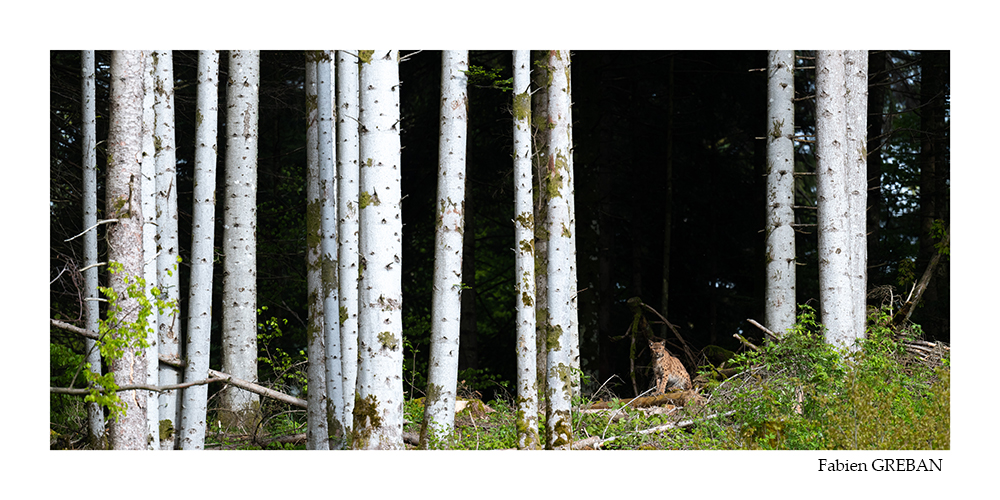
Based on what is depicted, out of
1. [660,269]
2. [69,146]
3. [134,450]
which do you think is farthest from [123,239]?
[660,269]

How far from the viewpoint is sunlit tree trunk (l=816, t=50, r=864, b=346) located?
6.45 m

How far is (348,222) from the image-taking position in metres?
6.04

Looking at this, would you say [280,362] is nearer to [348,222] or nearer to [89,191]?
[89,191]

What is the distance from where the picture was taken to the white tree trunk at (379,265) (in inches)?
175

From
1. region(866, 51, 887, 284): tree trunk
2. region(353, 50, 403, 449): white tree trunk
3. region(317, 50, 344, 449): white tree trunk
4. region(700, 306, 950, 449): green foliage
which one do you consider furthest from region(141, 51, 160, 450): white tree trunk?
region(866, 51, 887, 284): tree trunk

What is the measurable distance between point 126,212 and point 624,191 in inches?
428

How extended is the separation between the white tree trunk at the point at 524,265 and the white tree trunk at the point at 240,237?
3.17 metres

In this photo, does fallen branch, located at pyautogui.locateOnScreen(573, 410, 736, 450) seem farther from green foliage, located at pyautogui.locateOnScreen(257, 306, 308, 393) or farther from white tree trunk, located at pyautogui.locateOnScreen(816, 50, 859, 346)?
green foliage, located at pyautogui.locateOnScreen(257, 306, 308, 393)

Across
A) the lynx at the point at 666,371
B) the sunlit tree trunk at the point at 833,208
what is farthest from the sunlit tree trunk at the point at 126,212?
the sunlit tree trunk at the point at 833,208

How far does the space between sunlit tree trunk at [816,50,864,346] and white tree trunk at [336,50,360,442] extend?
4.32 m

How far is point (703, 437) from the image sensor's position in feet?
19.9

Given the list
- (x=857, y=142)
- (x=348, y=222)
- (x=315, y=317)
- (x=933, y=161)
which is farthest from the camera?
(x=933, y=161)

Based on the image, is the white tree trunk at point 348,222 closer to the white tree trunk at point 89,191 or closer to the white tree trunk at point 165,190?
the white tree trunk at point 165,190

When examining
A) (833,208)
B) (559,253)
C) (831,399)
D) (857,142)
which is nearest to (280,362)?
(559,253)
